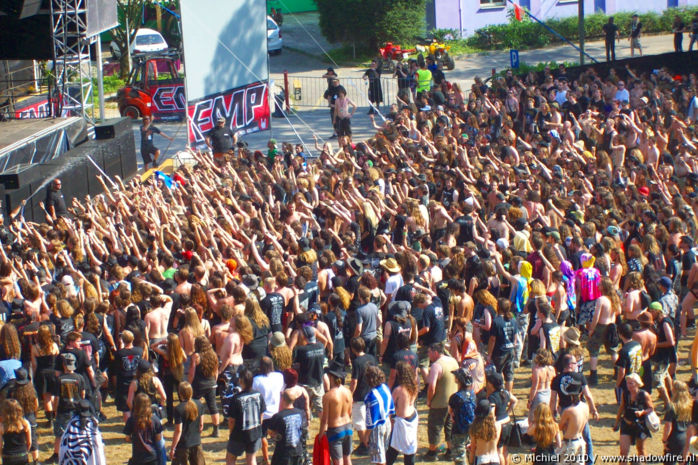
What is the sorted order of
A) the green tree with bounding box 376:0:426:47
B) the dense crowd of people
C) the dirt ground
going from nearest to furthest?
the dense crowd of people, the dirt ground, the green tree with bounding box 376:0:426:47

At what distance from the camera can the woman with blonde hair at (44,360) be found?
939cm

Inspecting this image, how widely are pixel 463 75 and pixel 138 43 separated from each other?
532 inches

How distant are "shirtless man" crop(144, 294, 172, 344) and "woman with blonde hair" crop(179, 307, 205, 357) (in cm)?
44

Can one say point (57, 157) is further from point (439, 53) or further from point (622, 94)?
point (439, 53)

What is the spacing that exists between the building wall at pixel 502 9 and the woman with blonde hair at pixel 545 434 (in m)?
32.7

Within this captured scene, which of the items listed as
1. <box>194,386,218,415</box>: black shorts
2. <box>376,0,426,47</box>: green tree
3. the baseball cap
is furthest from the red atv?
the baseball cap

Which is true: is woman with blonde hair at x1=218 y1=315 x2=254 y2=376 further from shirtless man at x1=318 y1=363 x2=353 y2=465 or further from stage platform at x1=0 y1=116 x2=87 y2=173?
stage platform at x1=0 y1=116 x2=87 y2=173

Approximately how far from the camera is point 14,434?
8.21m

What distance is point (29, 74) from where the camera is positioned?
30.4 metres

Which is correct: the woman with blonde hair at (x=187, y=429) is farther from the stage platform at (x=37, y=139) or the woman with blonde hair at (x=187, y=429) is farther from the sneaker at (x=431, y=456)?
the stage platform at (x=37, y=139)

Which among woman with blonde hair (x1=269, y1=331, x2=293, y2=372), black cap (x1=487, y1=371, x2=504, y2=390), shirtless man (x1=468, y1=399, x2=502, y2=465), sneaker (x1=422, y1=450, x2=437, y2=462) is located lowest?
sneaker (x1=422, y1=450, x2=437, y2=462)

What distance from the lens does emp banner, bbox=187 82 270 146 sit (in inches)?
776

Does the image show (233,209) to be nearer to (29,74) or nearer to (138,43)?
(29,74)

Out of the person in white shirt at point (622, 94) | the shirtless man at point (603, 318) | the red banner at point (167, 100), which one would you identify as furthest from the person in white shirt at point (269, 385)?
the red banner at point (167, 100)
